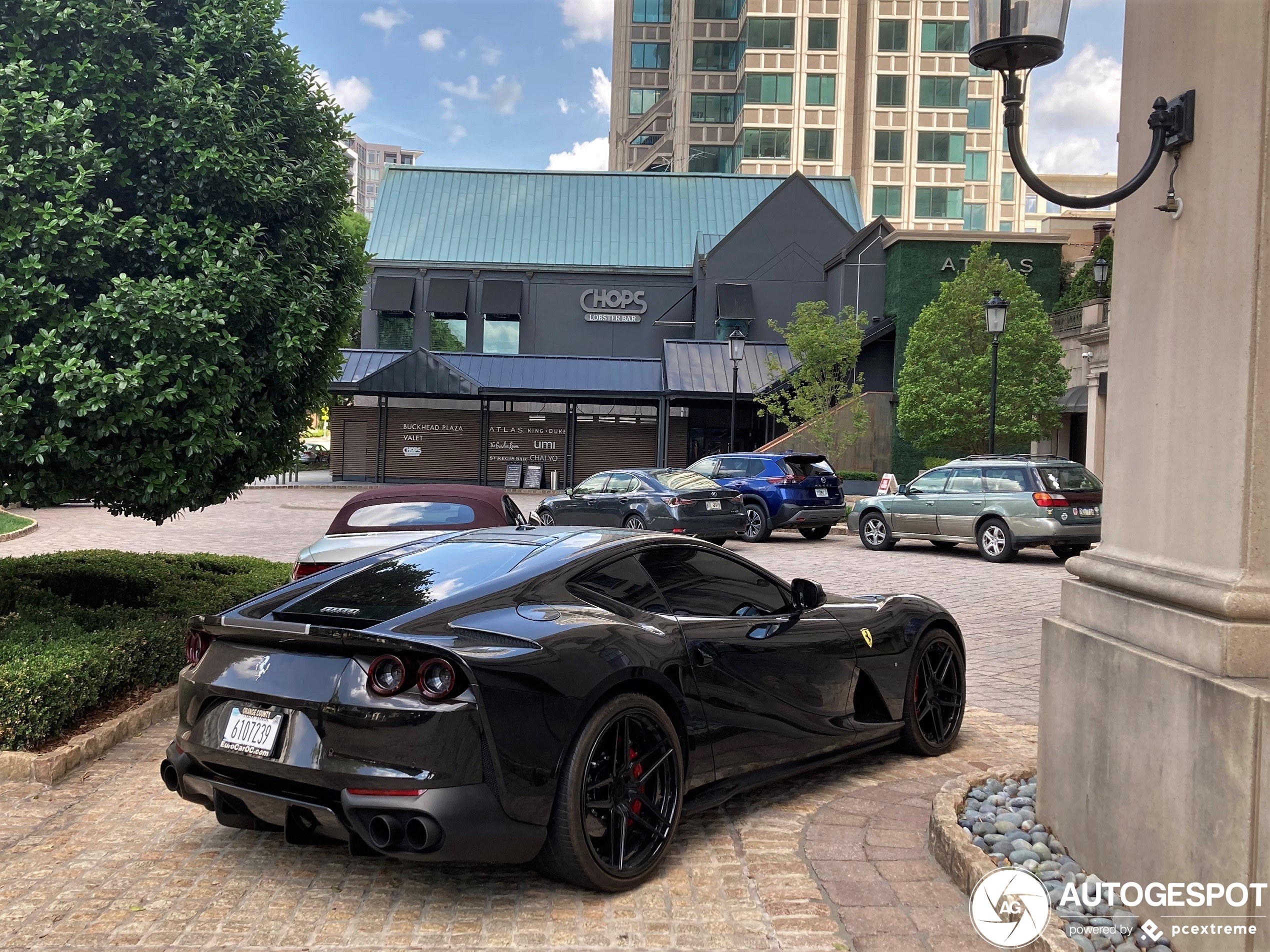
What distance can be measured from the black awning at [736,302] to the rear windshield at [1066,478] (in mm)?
27319

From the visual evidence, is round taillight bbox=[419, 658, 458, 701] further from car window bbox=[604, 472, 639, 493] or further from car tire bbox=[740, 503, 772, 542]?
car tire bbox=[740, 503, 772, 542]

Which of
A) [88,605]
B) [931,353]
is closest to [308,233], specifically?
[88,605]

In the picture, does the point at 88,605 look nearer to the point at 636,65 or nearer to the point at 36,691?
the point at 36,691

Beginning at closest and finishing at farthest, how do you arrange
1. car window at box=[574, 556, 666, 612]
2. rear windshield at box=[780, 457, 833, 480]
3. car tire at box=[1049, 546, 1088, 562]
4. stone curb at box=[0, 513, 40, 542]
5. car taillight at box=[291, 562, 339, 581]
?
car window at box=[574, 556, 666, 612] < car taillight at box=[291, 562, 339, 581] < car tire at box=[1049, 546, 1088, 562] < stone curb at box=[0, 513, 40, 542] < rear windshield at box=[780, 457, 833, 480]

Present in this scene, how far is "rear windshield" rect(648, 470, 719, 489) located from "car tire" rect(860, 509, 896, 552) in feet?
9.70

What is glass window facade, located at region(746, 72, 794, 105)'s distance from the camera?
7194 centimetres

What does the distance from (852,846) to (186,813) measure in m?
3.15

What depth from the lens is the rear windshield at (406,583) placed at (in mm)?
4074

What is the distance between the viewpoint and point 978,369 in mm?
30453

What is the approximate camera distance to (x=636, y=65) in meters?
92.4

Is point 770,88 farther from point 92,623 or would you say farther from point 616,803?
point 616,803

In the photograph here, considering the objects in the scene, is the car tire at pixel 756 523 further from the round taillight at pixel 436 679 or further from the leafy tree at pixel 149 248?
the round taillight at pixel 436 679

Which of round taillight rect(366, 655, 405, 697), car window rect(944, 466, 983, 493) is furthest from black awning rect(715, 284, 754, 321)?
round taillight rect(366, 655, 405, 697)

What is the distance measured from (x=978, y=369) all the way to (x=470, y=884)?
28771 millimetres
